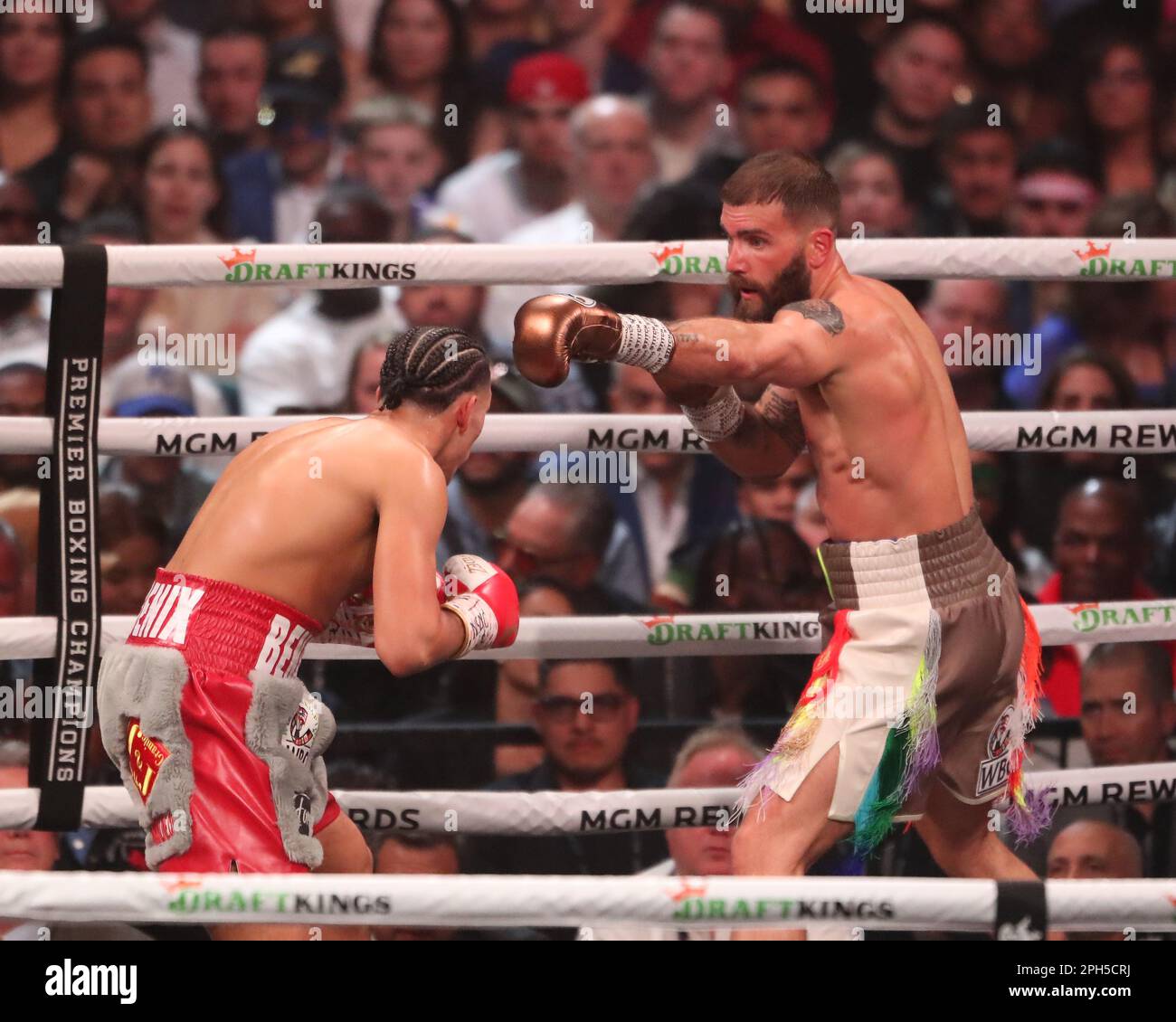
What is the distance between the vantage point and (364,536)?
96.0 inches

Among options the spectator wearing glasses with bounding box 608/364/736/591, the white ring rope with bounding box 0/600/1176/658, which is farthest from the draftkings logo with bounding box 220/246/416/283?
the spectator wearing glasses with bounding box 608/364/736/591

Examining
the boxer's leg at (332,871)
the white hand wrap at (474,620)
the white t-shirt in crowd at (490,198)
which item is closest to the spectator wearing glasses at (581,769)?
the boxer's leg at (332,871)

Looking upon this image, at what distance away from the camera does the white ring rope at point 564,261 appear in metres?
2.76

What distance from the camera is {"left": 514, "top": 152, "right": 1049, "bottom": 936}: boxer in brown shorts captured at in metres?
2.42

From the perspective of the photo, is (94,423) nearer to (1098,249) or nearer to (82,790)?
(82,790)

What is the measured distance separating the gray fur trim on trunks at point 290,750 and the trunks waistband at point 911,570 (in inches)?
Result: 33.5

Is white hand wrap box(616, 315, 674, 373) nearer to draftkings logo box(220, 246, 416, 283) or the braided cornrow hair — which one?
the braided cornrow hair

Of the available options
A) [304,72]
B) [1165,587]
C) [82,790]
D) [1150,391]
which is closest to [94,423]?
[82,790]

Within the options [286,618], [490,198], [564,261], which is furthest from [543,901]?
[490,198]

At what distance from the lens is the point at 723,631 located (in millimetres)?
2928

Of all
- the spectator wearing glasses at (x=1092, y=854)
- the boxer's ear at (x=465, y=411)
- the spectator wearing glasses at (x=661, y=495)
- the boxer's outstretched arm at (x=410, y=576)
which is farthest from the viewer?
the spectator wearing glasses at (x=661, y=495)

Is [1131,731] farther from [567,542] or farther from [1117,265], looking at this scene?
[567,542]

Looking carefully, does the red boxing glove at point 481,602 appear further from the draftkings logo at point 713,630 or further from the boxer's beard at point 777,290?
the boxer's beard at point 777,290

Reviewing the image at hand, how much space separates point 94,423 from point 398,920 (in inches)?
47.1
